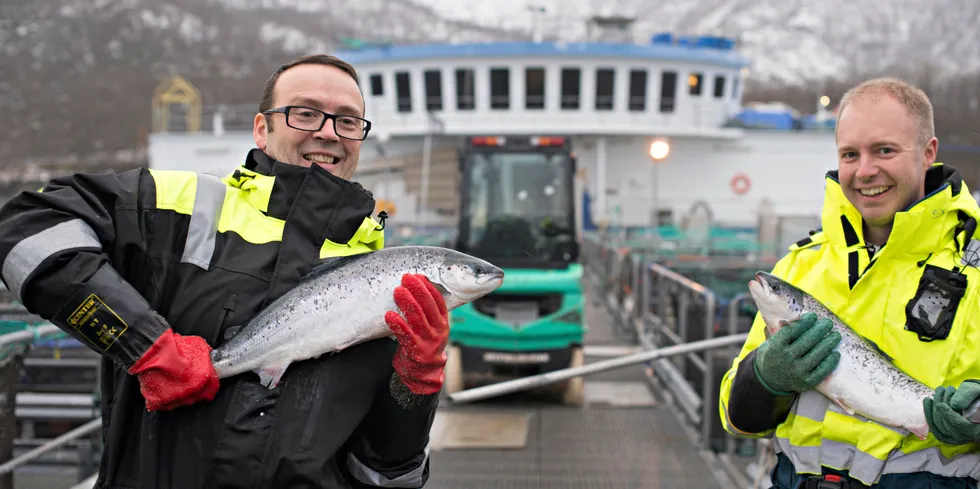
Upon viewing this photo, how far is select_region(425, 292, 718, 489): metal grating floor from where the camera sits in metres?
5.22

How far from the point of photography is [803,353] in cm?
212

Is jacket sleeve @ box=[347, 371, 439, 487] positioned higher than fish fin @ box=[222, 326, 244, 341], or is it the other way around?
fish fin @ box=[222, 326, 244, 341]

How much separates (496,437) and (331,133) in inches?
187

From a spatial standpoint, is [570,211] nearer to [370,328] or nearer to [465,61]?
[370,328]

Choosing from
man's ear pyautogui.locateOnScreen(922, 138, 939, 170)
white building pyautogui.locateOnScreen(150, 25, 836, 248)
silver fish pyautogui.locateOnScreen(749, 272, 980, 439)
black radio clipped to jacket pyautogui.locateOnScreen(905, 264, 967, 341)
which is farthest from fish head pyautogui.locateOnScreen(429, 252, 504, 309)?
white building pyautogui.locateOnScreen(150, 25, 836, 248)

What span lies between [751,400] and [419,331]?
111 centimetres

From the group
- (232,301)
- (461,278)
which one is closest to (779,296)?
(461,278)

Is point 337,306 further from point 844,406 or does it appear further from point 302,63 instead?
point 844,406

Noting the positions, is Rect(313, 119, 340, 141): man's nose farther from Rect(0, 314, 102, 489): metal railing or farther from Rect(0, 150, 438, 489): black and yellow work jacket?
Rect(0, 314, 102, 489): metal railing

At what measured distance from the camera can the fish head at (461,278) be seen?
2.01 m

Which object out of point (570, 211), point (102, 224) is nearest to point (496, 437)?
point (570, 211)

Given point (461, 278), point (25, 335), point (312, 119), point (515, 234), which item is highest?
point (312, 119)

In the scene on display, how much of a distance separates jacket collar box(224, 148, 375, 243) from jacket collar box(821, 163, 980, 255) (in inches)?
58.6

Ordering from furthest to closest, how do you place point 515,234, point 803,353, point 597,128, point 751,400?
point 597,128
point 515,234
point 751,400
point 803,353
